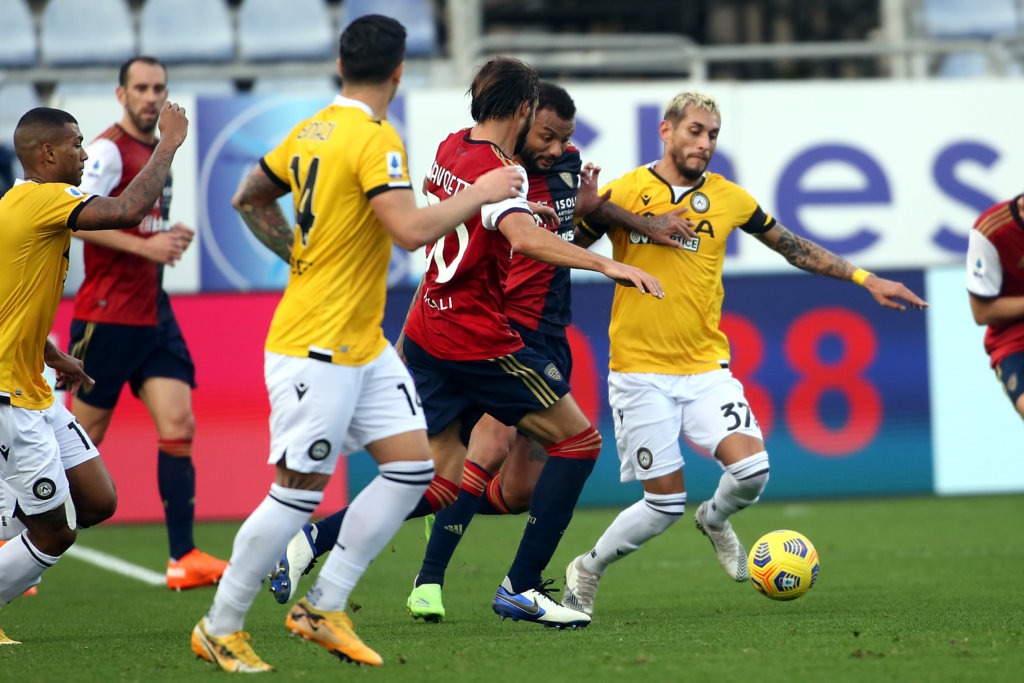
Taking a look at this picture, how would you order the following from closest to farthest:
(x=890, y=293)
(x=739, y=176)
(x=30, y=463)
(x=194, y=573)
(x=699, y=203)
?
(x=30, y=463) → (x=890, y=293) → (x=699, y=203) → (x=194, y=573) → (x=739, y=176)

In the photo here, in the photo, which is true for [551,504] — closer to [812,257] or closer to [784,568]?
[784,568]

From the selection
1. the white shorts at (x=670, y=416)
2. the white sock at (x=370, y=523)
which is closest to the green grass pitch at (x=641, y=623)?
the white sock at (x=370, y=523)

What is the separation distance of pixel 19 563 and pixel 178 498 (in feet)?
7.68

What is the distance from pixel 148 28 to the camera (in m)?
15.9

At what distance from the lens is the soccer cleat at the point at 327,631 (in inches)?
186

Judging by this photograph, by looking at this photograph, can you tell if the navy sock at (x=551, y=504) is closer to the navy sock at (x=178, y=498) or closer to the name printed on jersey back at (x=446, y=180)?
the name printed on jersey back at (x=446, y=180)

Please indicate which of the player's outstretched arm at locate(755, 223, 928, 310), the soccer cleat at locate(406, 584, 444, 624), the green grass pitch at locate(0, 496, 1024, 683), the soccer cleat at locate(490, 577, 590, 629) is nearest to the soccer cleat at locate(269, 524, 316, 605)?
the green grass pitch at locate(0, 496, 1024, 683)

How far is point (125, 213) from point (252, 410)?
705cm

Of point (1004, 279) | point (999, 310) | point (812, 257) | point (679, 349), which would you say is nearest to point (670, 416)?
point (679, 349)

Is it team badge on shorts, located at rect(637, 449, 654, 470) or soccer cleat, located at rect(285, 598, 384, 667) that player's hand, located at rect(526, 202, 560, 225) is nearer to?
team badge on shorts, located at rect(637, 449, 654, 470)

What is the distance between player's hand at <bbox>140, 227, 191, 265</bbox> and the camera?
25.1 ft

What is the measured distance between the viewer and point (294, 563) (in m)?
6.05

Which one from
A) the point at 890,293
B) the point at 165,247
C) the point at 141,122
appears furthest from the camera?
the point at 141,122

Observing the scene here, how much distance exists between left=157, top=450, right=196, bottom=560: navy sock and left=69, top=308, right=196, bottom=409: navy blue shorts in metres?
0.48
